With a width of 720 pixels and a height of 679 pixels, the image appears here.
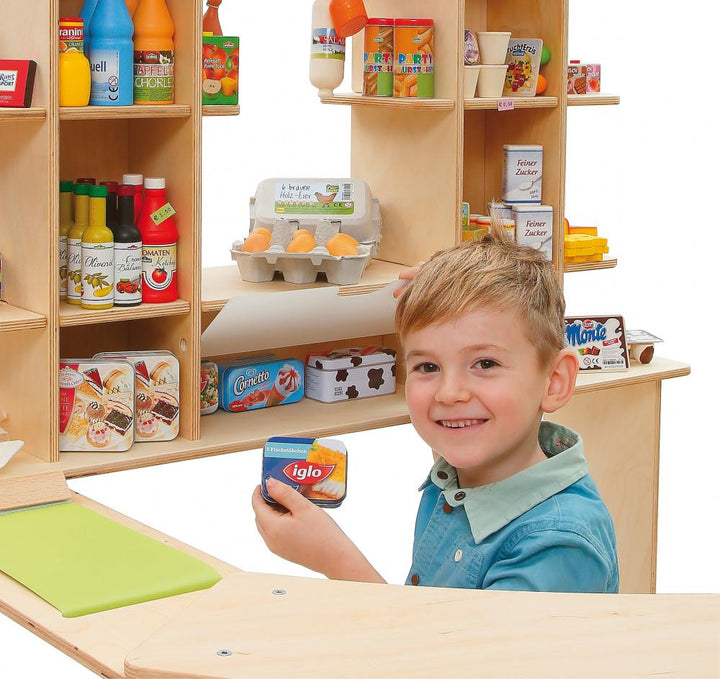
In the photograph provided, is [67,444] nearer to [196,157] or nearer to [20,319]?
[20,319]

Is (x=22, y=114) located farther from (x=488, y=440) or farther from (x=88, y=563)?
(x=488, y=440)

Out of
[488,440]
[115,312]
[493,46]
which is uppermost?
[493,46]

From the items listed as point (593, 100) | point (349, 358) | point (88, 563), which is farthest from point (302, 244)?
point (88, 563)

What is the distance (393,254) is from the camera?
12.3ft

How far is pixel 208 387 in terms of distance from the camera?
3416 millimetres

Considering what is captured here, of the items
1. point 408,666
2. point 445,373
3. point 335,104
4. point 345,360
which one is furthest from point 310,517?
point 335,104

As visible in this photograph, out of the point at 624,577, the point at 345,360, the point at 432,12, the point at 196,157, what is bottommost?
the point at 624,577

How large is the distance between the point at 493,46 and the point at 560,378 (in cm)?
161

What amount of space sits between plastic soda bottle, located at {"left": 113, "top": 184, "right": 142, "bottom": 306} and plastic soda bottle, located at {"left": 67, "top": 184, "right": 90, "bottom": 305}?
0.08m

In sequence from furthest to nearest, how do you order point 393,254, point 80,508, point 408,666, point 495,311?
1. point 393,254
2. point 80,508
3. point 495,311
4. point 408,666

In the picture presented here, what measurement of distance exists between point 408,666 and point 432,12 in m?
2.32

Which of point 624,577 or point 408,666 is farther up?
point 408,666

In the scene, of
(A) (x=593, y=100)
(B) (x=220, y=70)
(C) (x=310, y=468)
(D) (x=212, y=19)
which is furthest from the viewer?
(A) (x=593, y=100)

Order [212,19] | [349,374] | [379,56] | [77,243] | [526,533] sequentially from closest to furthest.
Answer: [526,533] < [77,243] < [212,19] < [379,56] < [349,374]
